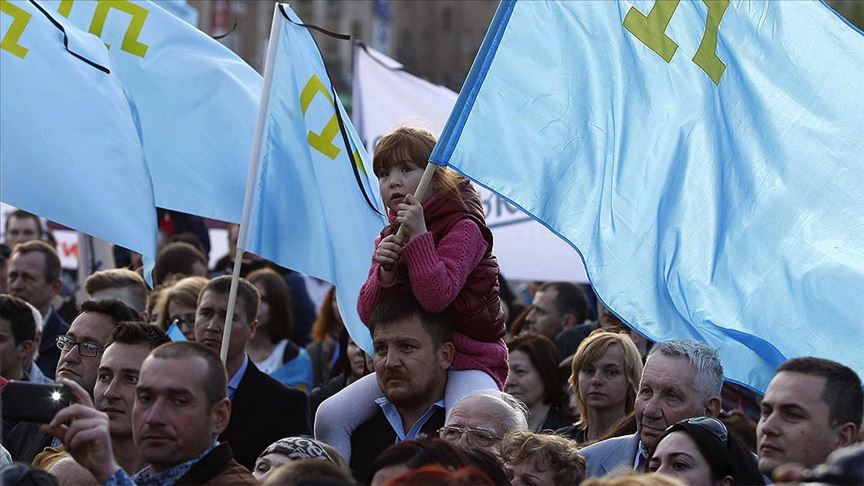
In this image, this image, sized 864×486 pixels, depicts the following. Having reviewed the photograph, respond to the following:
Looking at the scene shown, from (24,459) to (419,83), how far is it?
530 cm

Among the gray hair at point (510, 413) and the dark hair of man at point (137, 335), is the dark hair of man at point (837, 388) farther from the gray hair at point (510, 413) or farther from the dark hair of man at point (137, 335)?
the dark hair of man at point (137, 335)

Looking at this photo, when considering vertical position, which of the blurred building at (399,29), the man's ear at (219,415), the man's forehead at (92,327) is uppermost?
the man's ear at (219,415)

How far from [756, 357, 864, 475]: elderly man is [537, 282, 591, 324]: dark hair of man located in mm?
5334

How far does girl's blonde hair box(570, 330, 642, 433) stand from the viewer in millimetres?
7668

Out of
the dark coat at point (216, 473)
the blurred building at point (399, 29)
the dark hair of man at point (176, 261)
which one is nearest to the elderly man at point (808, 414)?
the dark coat at point (216, 473)

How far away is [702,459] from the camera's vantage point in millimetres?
5844

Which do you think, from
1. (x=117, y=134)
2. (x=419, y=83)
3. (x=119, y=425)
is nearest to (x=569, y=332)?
(x=419, y=83)

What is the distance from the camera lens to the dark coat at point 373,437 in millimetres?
6363

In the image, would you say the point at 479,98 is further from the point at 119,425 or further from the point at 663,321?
the point at 119,425

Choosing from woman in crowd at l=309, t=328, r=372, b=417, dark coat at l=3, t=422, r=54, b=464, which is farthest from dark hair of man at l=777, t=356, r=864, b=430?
woman in crowd at l=309, t=328, r=372, b=417

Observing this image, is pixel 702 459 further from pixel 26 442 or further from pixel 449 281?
pixel 26 442

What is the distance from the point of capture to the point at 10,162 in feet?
24.0

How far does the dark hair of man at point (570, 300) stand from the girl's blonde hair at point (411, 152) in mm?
4588

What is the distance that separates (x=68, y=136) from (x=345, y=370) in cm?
250
